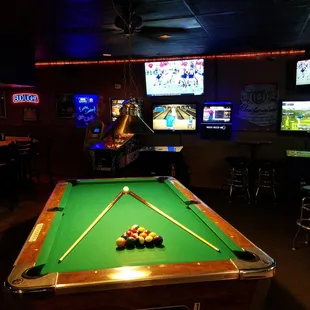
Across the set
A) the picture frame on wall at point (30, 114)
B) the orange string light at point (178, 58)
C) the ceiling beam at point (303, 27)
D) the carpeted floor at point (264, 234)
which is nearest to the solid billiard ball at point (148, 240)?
the carpeted floor at point (264, 234)

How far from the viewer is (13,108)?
7.90 meters

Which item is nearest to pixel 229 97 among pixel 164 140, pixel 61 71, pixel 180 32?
pixel 164 140

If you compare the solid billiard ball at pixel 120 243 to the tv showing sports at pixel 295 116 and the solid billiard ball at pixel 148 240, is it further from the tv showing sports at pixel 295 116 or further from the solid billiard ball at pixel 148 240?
the tv showing sports at pixel 295 116

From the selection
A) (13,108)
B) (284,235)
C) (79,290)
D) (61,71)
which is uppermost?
(61,71)

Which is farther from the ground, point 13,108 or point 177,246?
point 13,108

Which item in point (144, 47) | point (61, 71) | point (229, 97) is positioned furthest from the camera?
point (61, 71)

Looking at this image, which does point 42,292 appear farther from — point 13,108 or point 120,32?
point 13,108

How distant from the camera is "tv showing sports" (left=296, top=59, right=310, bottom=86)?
5.46 m

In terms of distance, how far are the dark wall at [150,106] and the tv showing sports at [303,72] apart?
375 mm

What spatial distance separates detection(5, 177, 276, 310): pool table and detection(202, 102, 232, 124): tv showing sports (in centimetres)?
435

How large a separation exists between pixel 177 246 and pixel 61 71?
6.48m

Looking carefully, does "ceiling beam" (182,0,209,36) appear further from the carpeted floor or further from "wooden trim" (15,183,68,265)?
the carpeted floor

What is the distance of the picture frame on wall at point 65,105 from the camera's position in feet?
24.3

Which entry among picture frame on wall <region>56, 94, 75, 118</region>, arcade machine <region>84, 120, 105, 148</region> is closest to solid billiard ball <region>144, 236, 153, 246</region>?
arcade machine <region>84, 120, 105, 148</region>
